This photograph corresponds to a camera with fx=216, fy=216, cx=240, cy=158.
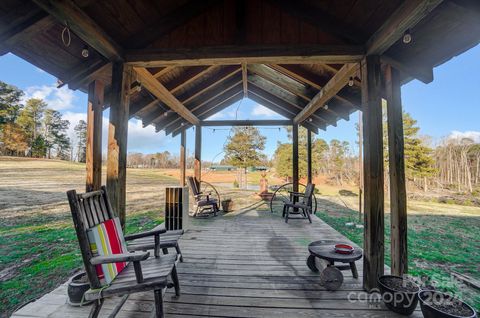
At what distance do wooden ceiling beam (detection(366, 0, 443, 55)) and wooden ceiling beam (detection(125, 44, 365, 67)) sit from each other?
0.17 m

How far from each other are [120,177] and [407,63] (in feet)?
11.0

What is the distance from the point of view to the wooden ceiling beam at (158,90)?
3.09 meters

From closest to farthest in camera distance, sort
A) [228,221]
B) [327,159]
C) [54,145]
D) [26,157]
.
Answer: [228,221] → [327,159] → [26,157] → [54,145]

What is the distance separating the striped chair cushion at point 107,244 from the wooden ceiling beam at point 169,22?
198cm

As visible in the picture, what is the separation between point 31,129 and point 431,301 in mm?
28899

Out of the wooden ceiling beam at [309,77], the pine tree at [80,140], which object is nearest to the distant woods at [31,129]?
the pine tree at [80,140]

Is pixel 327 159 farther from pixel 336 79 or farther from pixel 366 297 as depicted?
pixel 366 297

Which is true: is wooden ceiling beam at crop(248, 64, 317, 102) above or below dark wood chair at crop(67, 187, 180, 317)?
above

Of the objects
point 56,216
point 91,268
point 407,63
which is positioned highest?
point 407,63

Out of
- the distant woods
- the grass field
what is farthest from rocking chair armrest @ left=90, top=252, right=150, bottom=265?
the distant woods

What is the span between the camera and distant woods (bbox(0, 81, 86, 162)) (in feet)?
55.6

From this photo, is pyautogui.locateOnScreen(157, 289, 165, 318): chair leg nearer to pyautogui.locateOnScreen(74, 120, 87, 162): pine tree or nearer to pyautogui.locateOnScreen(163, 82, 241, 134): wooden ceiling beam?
pyautogui.locateOnScreen(163, 82, 241, 134): wooden ceiling beam

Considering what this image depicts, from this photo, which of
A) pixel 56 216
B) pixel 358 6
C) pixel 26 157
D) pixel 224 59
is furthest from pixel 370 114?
pixel 26 157

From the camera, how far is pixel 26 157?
20672 mm
